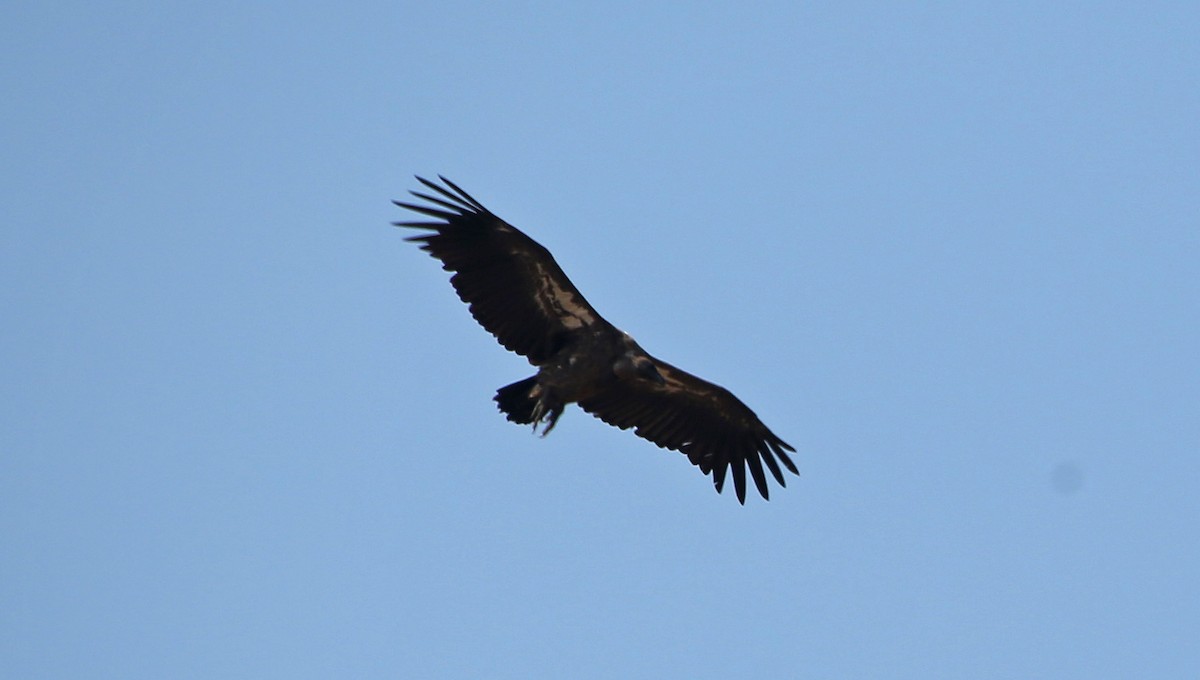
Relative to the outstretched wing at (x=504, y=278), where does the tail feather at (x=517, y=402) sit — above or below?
below

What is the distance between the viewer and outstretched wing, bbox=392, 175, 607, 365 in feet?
59.3

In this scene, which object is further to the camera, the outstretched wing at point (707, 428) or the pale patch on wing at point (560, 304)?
the outstretched wing at point (707, 428)

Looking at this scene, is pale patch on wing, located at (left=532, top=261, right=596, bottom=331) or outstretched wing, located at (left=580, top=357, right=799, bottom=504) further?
outstretched wing, located at (left=580, top=357, right=799, bottom=504)

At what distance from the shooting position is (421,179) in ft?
59.7

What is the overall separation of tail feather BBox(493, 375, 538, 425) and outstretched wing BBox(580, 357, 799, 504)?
159cm

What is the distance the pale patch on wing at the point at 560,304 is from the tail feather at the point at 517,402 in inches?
36.4

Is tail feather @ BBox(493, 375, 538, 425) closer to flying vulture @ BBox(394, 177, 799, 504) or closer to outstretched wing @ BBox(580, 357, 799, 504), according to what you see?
flying vulture @ BBox(394, 177, 799, 504)

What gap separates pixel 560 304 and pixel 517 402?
121 cm

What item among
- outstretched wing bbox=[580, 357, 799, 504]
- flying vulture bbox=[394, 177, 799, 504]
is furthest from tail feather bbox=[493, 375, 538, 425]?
outstretched wing bbox=[580, 357, 799, 504]

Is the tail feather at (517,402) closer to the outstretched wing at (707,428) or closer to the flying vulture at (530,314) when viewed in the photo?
the flying vulture at (530,314)

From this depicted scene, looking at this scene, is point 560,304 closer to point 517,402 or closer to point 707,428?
point 517,402

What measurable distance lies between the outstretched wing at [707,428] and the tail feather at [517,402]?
5.21ft

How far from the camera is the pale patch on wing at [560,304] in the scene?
18047mm

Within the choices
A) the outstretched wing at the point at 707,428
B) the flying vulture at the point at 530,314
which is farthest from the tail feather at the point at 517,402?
the outstretched wing at the point at 707,428
